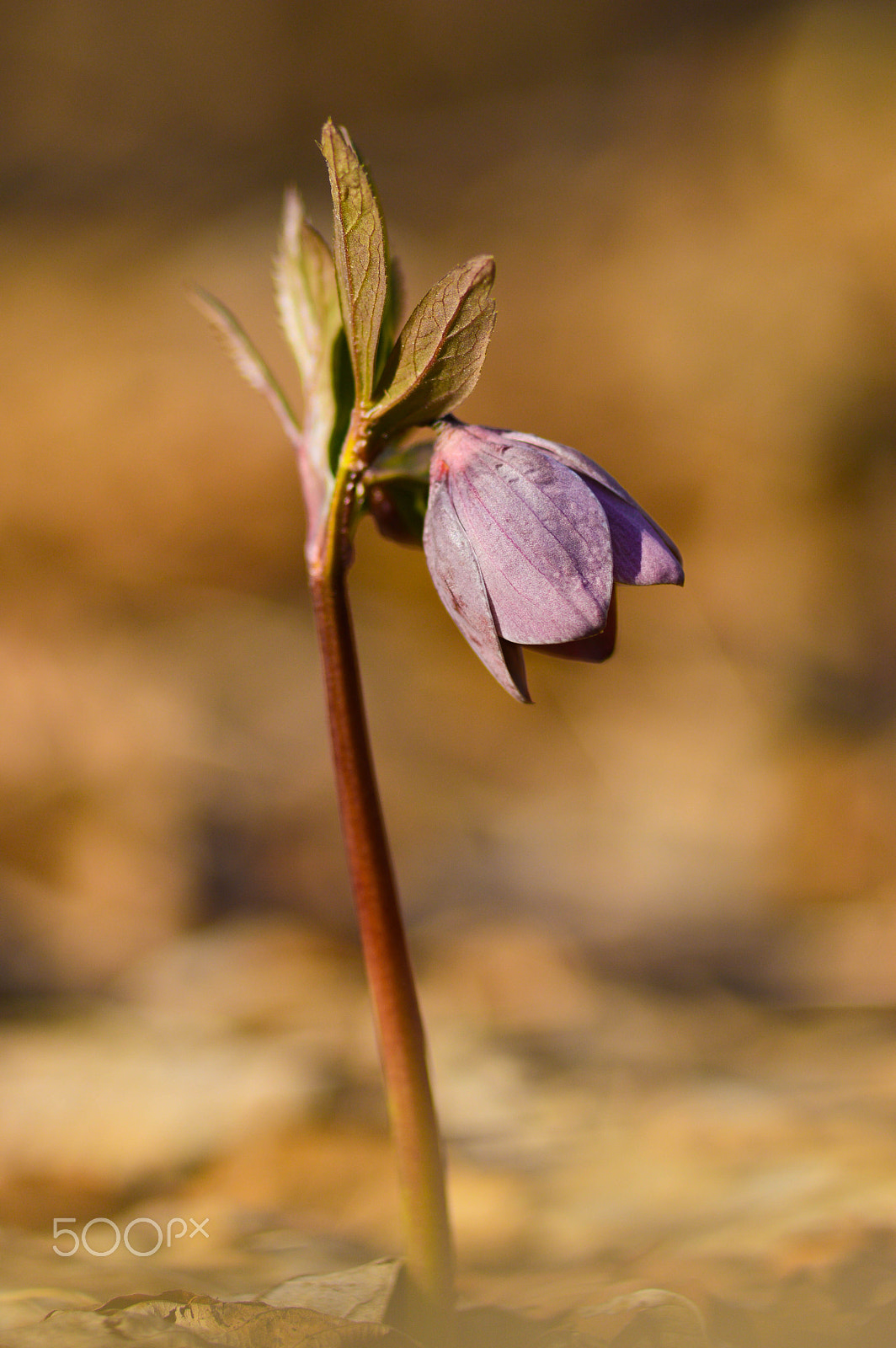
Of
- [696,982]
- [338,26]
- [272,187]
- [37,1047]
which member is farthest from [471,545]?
[338,26]

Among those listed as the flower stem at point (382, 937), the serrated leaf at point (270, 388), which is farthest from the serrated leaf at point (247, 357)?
the flower stem at point (382, 937)

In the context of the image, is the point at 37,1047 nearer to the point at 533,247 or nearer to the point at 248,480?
the point at 248,480

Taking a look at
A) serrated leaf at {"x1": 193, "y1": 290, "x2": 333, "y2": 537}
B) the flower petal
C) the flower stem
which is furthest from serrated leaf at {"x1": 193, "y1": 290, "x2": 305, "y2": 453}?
the flower petal

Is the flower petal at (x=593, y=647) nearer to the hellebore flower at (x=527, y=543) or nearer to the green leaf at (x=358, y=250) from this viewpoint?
the hellebore flower at (x=527, y=543)

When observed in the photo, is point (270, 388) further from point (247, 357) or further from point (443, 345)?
point (443, 345)

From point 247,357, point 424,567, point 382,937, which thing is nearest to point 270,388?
point 247,357

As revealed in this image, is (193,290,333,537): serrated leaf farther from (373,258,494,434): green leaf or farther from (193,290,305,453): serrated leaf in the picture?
(373,258,494,434): green leaf
